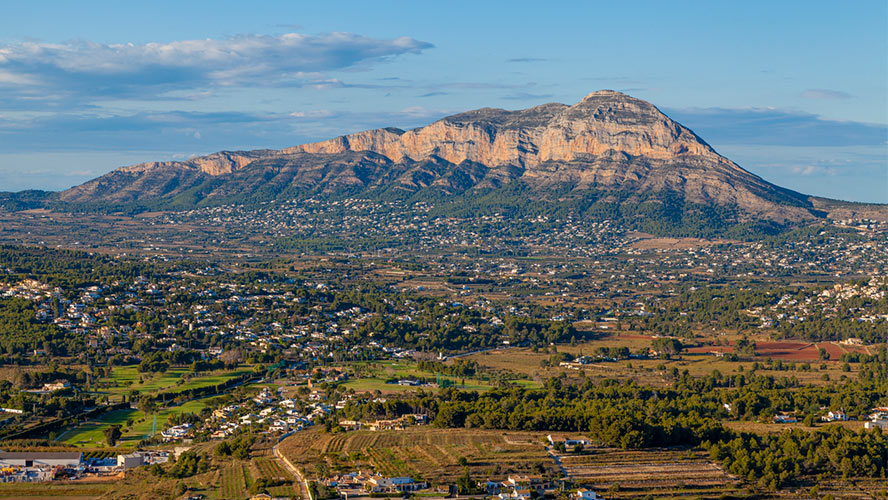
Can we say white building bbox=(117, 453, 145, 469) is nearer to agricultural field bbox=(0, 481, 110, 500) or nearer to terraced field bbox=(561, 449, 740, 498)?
agricultural field bbox=(0, 481, 110, 500)

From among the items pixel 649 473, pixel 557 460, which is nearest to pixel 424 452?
pixel 557 460

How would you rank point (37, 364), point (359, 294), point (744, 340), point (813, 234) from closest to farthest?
point (37, 364)
point (744, 340)
point (359, 294)
point (813, 234)

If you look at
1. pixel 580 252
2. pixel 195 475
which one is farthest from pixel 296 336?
pixel 580 252

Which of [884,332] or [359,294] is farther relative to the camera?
[359,294]

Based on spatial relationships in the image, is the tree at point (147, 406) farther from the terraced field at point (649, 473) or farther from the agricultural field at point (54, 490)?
the terraced field at point (649, 473)

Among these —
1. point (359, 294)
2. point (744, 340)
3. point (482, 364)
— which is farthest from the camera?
point (359, 294)

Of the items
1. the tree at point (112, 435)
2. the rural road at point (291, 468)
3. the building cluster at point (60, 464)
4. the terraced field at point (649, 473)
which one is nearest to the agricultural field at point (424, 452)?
the rural road at point (291, 468)

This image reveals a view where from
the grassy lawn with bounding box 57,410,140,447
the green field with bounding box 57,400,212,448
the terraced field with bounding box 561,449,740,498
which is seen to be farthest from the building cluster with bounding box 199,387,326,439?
the terraced field with bounding box 561,449,740,498

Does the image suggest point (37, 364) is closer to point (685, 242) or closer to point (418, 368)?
point (418, 368)
